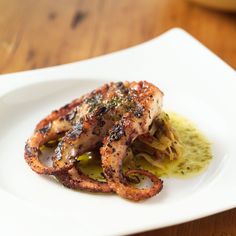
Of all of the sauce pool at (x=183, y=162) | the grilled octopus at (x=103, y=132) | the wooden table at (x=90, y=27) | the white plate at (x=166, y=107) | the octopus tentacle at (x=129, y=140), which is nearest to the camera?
the white plate at (x=166, y=107)

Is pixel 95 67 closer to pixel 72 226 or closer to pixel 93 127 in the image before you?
pixel 93 127

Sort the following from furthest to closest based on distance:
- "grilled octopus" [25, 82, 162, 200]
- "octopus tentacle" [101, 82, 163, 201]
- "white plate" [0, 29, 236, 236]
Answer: "grilled octopus" [25, 82, 162, 200]
"octopus tentacle" [101, 82, 163, 201]
"white plate" [0, 29, 236, 236]

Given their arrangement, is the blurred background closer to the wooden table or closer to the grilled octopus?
the wooden table

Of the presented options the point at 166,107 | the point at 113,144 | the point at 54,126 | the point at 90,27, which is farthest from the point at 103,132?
the point at 90,27

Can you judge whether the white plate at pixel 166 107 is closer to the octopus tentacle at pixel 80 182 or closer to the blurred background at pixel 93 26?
the octopus tentacle at pixel 80 182

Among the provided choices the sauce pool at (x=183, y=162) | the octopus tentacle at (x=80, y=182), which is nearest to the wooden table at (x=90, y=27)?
the sauce pool at (x=183, y=162)

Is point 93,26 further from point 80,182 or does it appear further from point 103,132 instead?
point 80,182

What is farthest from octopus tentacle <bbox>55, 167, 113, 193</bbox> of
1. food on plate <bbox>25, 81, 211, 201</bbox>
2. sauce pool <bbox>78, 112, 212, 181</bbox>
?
sauce pool <bbox>78, 112, 212, 181</bbox>
